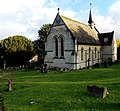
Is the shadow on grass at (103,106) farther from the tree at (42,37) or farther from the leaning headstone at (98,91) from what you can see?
the tree at (42,37)

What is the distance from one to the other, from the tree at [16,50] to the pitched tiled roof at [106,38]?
67.6 ft

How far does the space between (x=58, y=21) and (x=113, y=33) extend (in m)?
20.3

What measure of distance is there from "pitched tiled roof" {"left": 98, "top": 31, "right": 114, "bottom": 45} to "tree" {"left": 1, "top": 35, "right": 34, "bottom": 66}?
67.6ft

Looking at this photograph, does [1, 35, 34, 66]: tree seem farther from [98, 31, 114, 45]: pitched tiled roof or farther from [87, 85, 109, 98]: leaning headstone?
[87, 85, 109, 98]: leaning headstone

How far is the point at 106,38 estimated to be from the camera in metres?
60.9

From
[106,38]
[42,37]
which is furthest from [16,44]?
[106,38]

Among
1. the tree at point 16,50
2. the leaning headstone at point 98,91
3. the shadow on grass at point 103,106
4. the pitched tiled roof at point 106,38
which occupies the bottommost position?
the shadow on grass at point 103,106

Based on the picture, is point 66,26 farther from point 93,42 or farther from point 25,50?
point 25,50

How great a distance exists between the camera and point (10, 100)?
61.8 ft

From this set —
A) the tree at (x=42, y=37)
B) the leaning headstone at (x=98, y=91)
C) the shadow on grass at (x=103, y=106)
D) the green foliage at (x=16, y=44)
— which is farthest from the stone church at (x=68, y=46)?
the shadow on grass at (x=103, y=106)

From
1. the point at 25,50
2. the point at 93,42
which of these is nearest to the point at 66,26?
the point at 93,42

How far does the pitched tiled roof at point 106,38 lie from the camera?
6029 cm

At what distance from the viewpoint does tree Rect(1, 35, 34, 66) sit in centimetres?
6228

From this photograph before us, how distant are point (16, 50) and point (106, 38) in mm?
24945
